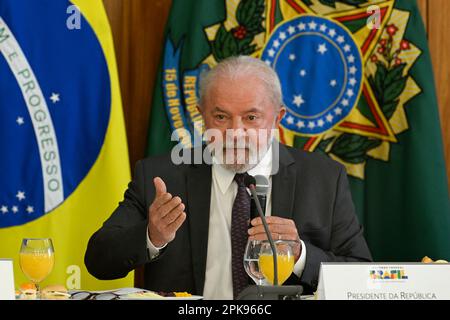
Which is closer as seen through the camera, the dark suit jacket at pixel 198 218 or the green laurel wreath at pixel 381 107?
the dark suit jacket at pixel 198 218

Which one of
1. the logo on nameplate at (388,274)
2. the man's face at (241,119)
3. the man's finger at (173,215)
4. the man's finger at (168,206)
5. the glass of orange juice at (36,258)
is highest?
the man's face at (241,119)

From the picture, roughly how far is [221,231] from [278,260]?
91 cm

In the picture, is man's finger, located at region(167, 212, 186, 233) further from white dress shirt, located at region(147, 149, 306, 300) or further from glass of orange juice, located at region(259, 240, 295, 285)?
glass of orange juice, located at region(259, 240, 295, 285)

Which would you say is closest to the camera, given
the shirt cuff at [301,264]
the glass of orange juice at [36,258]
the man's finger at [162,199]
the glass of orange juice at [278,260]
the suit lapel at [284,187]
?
the glass of orange juice at [278,260]

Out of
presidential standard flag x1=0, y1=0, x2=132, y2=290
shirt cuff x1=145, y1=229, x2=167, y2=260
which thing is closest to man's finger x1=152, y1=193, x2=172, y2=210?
shirt cuff x1=145, y1=229, x2=167, y2=260

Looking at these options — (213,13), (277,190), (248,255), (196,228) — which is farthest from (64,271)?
(248,255)

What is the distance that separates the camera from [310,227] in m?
3.01

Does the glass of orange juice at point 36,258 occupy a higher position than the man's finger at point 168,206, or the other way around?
the man's finger at point 168,206

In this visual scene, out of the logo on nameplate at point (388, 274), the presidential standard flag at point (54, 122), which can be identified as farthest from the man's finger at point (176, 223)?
the presidential standard flag at point (54, 122)

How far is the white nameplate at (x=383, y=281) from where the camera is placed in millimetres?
1828

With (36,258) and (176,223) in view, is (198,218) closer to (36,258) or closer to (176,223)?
(176,223)

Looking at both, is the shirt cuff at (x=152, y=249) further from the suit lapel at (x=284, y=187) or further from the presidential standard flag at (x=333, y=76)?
the presidential standard flag at (x=333, y=76)

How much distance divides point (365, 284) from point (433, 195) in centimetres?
205

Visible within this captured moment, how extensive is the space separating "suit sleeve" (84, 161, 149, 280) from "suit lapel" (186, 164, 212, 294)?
21 cm
